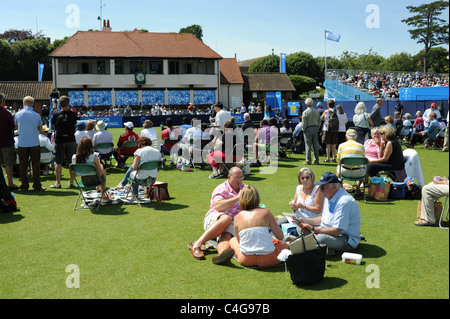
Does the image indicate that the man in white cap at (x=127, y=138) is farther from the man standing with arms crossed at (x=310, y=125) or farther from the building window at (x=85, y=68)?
the building window at (x=85, y=68)

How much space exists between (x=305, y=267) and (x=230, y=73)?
177ft

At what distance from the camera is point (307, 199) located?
6465 millimetres

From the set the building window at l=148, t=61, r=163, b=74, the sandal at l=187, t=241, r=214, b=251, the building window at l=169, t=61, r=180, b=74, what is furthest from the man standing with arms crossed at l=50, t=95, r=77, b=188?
the building window at l=169, t=61, r=180, b=74

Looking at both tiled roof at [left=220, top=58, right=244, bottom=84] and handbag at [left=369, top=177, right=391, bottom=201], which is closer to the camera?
handbag at [left=369, top=177, right=391, bottom=201]

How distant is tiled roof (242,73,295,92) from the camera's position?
58.6 metres

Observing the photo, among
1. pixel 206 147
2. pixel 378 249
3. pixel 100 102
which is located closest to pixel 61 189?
pixel 206 147

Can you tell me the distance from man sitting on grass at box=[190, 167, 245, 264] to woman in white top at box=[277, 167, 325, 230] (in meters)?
0.91

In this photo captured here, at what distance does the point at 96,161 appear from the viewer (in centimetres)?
843

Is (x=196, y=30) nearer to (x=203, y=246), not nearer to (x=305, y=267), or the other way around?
(x=203, y=246)

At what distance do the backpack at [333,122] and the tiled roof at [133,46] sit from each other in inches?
1544

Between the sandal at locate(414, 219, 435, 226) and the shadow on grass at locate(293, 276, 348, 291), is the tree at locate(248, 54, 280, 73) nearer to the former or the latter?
the sandal at locate(414, 219, 435, 226)

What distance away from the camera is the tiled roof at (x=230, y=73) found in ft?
183

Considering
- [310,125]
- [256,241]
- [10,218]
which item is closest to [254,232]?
[256,241]
